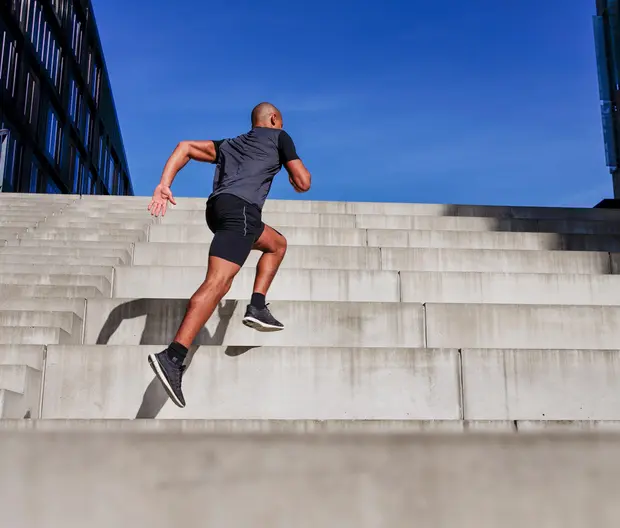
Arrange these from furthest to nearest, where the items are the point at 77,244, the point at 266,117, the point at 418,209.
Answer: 1. the point at 418,209
2. the point at 77,244
3. the point at 266,117

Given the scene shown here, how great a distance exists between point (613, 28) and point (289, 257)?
128 ft

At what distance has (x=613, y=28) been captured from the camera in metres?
39.9

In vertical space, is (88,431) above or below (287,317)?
below

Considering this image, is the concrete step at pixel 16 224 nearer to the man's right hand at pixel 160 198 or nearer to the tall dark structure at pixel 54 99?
the man's right hand at pixel 160 198

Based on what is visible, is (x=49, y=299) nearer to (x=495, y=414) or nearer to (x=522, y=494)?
(x=495, y=414)

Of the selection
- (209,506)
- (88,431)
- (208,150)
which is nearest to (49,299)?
(208,150)

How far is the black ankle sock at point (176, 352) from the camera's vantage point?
11.9ft

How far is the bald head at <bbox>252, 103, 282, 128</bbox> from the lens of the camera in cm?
438

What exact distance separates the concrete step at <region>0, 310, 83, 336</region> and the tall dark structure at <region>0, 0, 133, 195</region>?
18.3m

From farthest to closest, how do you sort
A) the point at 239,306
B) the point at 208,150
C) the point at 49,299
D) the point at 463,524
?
the point at 49,299
the point at 239,306
the point at 208,150
the point at 463,524

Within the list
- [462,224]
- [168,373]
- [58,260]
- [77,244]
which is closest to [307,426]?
[168,373]

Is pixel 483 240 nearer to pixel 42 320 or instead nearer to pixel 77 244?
pixel 77 244

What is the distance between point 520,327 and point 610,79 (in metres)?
39.5

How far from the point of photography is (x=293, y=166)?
4.19m
